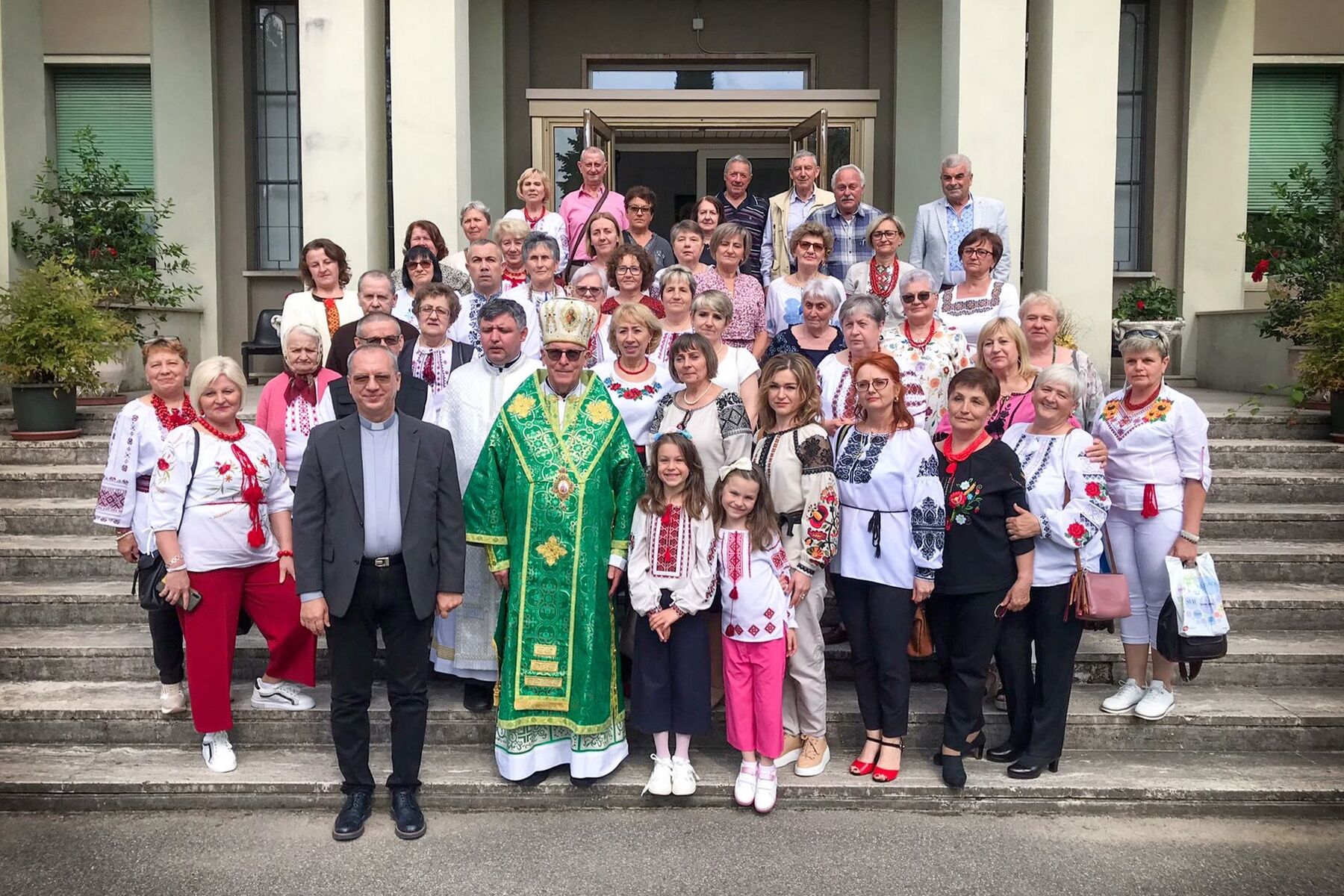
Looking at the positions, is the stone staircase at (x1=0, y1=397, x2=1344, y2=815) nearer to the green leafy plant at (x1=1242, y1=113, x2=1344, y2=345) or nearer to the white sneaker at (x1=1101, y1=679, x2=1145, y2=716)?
the white sneaker at (x1=1101, y1=679, x2=1145, y2=716)

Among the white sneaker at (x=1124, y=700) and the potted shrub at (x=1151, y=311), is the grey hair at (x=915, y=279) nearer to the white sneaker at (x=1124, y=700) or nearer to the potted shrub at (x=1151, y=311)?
the white sneaker at (x=1124, y=700)

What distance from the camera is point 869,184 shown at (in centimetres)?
1128

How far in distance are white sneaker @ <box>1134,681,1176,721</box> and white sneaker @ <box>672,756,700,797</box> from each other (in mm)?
2081

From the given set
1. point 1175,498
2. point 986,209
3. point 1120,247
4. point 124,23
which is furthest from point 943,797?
point 124,23

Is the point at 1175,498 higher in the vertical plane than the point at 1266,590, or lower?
higher

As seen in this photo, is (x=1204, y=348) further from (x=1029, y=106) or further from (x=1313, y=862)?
(x=1313, y=862)

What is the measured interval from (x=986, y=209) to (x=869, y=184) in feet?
15.7

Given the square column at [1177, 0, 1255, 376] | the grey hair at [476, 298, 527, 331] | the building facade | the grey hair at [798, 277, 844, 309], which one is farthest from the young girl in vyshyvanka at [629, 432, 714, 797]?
the square column at [1177, 0, 1255, 376]

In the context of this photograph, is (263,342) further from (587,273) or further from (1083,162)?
(1083,162)

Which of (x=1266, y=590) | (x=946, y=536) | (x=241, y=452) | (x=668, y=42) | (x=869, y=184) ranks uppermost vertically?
(x=668, y=42)

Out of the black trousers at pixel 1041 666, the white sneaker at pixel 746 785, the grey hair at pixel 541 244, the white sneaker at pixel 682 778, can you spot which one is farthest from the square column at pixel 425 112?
the black trousers at pixel 1041 666

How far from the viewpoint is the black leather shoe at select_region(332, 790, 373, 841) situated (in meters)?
4.23

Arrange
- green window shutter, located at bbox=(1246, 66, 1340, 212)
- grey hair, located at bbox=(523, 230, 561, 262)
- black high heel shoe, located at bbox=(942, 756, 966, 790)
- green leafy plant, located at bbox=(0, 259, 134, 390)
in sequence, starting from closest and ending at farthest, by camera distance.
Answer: black high heel shoe, located at bbox=(942, 756, 966, 790), grey hair, located at bbox=(523, 230, 561, 262), green leafy plant, located at bbox=(0, 259, 134, 390), green window shutter, located at bbox=(1246, 66, 1340, 212)

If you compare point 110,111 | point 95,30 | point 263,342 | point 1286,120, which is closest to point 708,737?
point 263,342
